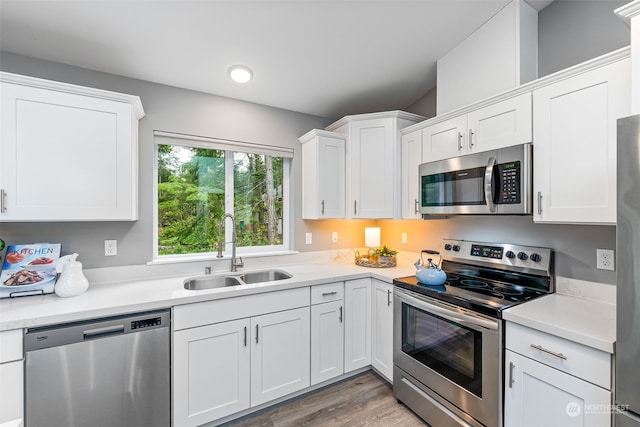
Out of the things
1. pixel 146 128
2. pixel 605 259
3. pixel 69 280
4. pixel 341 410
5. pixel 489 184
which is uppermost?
pixel 146 128

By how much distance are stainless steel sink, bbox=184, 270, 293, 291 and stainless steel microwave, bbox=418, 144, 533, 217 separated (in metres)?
1.37

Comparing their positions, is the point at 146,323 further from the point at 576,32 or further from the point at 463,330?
the point at 576,32

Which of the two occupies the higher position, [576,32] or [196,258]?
[576,32]

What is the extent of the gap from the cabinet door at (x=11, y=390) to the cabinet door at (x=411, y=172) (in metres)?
2.62

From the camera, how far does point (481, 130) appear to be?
1890 mm

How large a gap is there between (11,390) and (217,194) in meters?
1.73

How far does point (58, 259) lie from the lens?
1812 mm

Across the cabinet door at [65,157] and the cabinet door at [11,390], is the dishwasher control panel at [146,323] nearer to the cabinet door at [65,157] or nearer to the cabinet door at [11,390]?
the cabinet door at [11,390]

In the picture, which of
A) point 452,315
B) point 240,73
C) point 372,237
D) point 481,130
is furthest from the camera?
point 372,237

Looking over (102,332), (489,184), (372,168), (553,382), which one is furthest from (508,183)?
(102,332)

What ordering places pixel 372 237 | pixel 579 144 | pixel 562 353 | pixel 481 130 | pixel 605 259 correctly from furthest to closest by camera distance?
pixel 372 237
pixel 481 130
pixel 605 259
pixel 579 144
pixel 562 353

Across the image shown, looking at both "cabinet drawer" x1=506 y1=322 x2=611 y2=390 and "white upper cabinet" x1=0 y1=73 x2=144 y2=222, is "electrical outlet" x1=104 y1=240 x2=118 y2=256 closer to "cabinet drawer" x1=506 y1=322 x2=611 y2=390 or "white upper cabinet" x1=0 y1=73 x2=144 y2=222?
"white upper cabinet" x1=0 y1=73 x2=144 y2=222

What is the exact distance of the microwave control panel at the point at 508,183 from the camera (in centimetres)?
164

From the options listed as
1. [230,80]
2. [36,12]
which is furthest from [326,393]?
[36,12]
